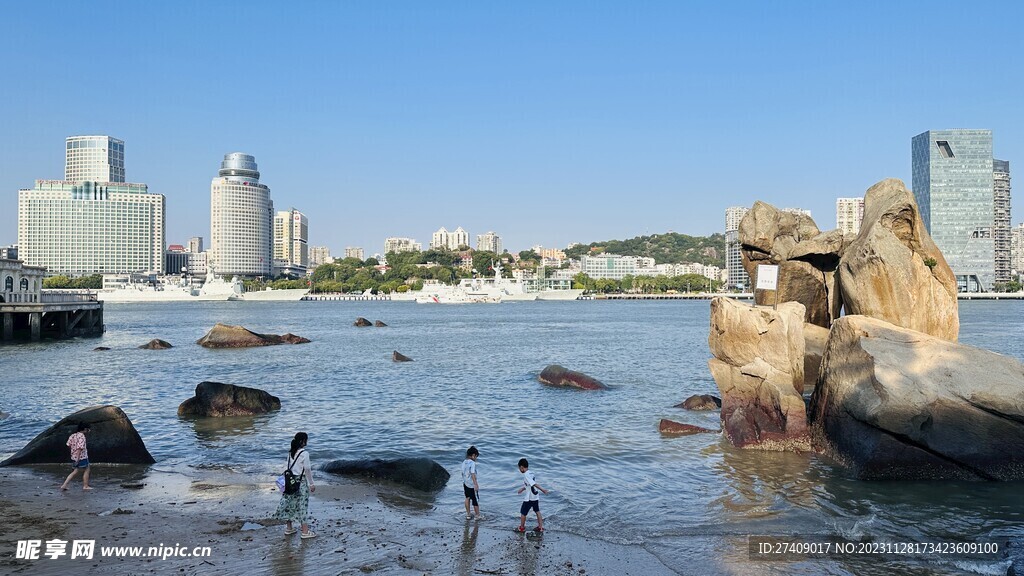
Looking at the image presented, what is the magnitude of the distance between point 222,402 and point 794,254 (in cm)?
2248

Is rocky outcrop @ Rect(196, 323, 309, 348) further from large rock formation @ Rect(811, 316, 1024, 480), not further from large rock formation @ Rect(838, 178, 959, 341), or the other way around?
large rock formation @ Rect(811, 316, 1024, 480)

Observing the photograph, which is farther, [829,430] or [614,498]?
[829,430]

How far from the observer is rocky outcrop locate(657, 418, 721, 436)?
20.9 m

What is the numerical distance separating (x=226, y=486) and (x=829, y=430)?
13.8 metres

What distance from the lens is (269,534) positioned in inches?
452

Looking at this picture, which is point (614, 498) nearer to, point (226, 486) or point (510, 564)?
point (510, 564)

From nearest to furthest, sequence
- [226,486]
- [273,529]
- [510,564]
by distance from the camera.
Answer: [510,564] → [273,529] → [226,486]

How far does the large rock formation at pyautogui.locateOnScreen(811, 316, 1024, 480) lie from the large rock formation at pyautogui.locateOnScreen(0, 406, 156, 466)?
1618 cm

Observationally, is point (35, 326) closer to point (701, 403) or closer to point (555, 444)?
point (555, 444)

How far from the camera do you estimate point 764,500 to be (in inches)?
565

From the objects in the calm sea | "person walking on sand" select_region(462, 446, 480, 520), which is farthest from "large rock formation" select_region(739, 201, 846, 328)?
"person walking on sand" select_region(462, 446, 480, 520)

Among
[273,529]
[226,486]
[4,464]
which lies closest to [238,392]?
[4,464]

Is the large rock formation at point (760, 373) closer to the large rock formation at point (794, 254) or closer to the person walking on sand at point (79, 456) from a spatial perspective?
the large rock formation at point (794, 254)

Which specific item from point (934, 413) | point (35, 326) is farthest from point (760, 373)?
point (35, 326)
